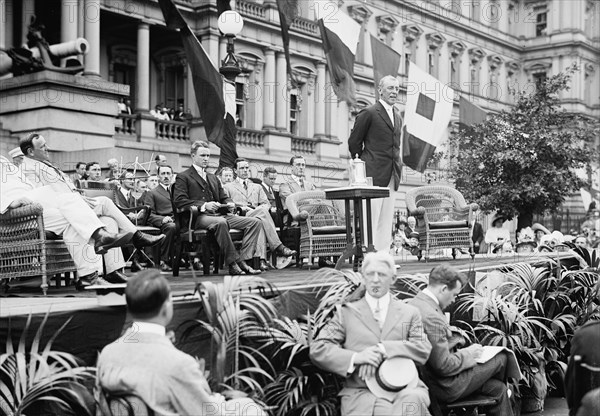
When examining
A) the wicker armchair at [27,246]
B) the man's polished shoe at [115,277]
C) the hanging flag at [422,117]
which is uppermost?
the hanging flag at [422,117]

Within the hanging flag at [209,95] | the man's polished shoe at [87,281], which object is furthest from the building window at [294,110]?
the man's polished shoe at [87,281]

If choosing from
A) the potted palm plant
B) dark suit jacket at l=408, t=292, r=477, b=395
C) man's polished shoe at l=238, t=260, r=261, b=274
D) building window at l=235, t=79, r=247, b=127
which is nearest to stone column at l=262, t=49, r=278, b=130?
building window at l=235, t=79, r=247, b=127

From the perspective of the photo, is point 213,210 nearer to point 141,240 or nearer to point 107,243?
point 141,240

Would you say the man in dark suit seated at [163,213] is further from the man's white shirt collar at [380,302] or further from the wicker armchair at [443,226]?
the man's white shirt collar at [380,302]

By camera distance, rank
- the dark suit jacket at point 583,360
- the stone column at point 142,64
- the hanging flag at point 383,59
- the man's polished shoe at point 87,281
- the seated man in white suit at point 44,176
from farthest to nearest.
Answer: the stone column at point 142,64, the hanging flag at point 383,59, the seated man in white suit at point 44,176, the man's polished shoe at point 87,281, the dark suit jacket at point 583,360

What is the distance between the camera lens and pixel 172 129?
1200 inches

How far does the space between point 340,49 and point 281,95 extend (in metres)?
25.7

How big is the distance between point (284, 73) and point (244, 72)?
214cm

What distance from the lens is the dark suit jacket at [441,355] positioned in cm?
690

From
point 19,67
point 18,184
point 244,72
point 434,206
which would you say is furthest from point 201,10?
point 18,184

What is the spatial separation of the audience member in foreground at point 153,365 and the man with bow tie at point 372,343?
148 cm

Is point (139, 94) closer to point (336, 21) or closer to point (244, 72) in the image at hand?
point (244, 72)

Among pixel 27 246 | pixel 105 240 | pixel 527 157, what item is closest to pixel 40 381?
pixel 105 240

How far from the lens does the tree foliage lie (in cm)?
2891
